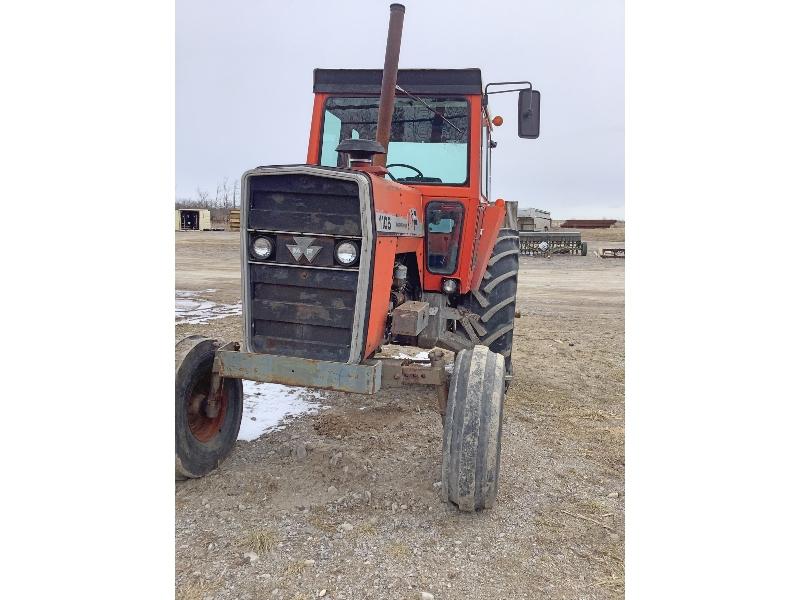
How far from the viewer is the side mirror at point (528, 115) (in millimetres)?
3806

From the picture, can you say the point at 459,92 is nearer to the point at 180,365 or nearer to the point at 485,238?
the point at 485,238

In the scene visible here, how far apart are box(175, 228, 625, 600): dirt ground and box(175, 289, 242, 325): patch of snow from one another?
4296 mm

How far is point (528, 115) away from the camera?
151 inches

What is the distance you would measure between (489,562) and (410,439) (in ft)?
4.73

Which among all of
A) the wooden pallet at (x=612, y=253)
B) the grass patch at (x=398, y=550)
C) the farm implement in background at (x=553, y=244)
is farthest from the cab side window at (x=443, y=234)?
the wooden pallet at (x=612, y=253)

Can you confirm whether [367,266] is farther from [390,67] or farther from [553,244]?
[553,244]

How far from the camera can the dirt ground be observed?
237 centimetres

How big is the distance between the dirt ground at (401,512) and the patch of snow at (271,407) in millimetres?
120

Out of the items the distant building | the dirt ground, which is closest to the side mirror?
the dirt ground

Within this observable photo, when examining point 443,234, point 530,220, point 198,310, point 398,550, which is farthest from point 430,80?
point 530,220

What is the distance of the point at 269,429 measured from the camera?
13.1 feet

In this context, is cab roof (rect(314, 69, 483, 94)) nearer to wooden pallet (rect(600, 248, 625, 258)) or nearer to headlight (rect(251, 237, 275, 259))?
headlight (rect(251, 237, 275, 259))

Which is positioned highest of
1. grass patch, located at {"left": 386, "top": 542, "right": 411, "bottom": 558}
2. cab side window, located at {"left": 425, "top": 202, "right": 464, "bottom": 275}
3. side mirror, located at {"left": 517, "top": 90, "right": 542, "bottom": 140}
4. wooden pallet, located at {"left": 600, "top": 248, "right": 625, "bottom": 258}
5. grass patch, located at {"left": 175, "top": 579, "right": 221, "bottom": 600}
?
side mirror, located at {"left": 517, "top": 90, "right": 542, "bottom": 140}
